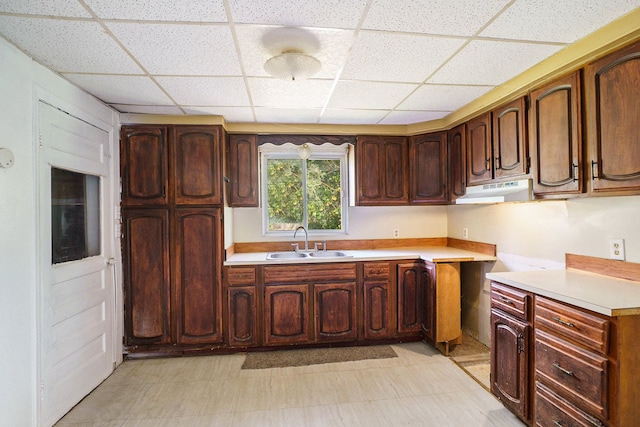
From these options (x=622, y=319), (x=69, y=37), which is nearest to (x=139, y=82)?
(x=69, y=37)

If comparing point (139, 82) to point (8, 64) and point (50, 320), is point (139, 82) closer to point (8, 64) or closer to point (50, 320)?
point (8, 64)

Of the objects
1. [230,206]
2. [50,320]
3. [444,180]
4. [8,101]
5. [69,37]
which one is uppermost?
[69,37]

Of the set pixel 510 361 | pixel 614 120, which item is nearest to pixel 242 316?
pixel 510 361

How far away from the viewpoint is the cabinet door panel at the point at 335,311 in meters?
3.02

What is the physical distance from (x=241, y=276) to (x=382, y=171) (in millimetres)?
1842

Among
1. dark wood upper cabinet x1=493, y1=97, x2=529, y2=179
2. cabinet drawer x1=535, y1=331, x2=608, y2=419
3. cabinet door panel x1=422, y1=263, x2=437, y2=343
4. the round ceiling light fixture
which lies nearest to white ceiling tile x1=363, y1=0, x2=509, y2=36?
the round ceiling light fixture

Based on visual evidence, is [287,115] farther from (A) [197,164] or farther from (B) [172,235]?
(B) [172,235]

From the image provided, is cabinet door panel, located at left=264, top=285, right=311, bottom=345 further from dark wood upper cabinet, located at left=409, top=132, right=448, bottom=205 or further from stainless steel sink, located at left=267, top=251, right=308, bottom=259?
dark wood upper cabinet, located at left=409, top=132, right=448, bottom=205

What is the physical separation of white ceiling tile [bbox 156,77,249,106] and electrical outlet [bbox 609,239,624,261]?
2588 millimetres

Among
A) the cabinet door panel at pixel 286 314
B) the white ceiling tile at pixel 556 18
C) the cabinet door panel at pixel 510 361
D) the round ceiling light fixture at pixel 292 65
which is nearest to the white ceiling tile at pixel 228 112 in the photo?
the round ceiling light fixture at pixel 292 65

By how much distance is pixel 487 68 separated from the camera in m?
2.03

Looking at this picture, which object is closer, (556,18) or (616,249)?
(556,18)

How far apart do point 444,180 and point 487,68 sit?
1.37m

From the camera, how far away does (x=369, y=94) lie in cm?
243
